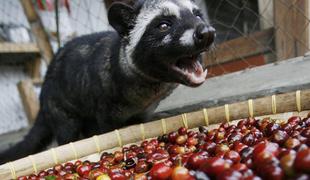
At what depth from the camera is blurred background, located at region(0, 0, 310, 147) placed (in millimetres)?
3555

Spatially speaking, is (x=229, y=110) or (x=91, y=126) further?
(x=91, y=126)

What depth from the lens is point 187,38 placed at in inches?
81.3

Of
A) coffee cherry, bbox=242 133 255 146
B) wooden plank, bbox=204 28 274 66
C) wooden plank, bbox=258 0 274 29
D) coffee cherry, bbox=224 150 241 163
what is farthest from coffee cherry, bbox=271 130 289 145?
wooden plank, bbox=258 0 274 29

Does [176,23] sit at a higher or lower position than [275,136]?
higher

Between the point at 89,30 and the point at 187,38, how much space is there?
410 centimetres

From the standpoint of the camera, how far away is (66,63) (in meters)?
3.22

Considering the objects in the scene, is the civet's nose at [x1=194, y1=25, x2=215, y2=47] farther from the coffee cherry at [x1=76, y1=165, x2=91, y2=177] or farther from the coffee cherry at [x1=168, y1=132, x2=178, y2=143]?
the coffee cherry at [x1=76, y1=165, x2=91, y2=177]

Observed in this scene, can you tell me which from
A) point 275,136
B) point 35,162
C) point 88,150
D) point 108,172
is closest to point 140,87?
point 88,150

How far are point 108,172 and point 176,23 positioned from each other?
3.42 ft

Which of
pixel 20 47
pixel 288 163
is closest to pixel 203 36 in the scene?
pixel 288 163

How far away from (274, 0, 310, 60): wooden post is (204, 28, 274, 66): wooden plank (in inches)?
7.0

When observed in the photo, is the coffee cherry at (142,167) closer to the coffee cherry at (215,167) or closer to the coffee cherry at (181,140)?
the coffee cherry at (181,140)

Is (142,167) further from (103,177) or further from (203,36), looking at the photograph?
(203,36)

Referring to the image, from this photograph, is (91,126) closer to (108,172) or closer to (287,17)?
(108,172)
